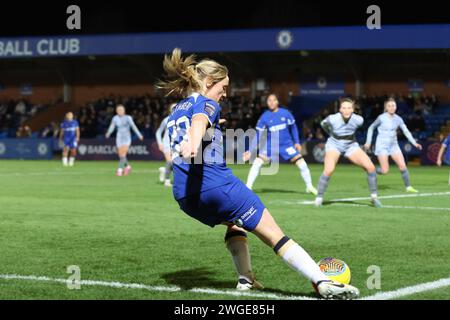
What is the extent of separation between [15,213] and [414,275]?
816 centimetres

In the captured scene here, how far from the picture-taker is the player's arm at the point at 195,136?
19.0 feet

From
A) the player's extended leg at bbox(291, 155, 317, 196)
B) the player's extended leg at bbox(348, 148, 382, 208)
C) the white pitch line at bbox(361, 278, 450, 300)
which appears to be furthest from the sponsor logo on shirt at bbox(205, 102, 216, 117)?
the player's extended leg at bbox(291, 155, 317, 196)

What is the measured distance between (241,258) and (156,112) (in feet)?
126

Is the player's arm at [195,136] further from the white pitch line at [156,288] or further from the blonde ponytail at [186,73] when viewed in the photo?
the white pitch line at [156,288]

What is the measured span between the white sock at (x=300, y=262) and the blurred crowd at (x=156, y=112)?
31.5 meters

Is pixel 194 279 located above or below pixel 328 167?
below

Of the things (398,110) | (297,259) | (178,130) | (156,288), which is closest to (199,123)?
(178,130)

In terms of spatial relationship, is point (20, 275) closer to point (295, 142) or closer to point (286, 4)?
point (295, 142)

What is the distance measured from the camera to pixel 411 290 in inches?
266

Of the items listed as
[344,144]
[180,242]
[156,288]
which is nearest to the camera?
[156,288]

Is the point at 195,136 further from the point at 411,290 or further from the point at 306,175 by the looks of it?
the point at 306,175

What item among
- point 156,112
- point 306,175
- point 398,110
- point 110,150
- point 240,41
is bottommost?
Answer: point 306,175

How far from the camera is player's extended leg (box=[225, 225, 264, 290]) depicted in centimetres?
688
